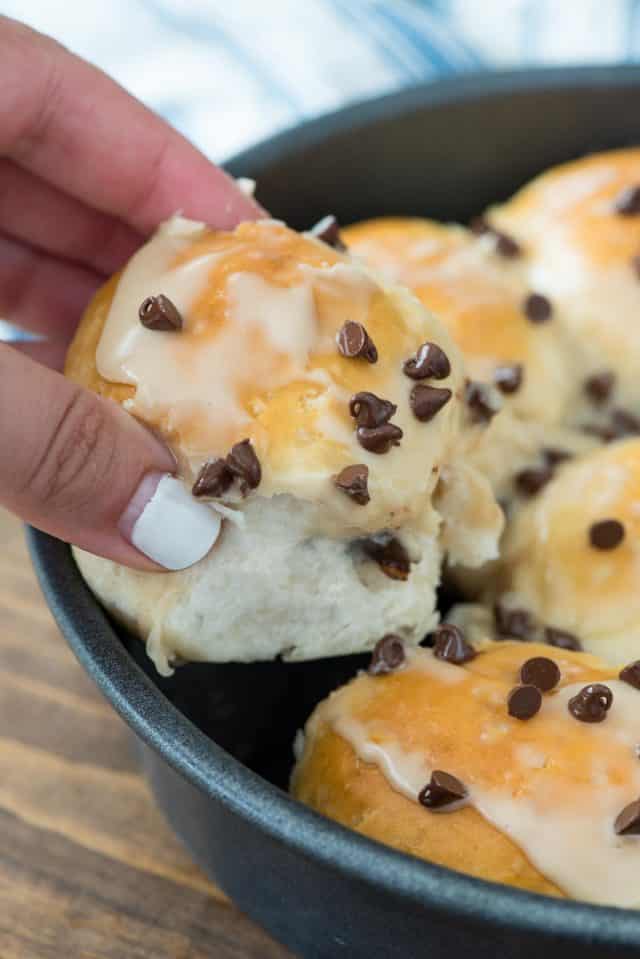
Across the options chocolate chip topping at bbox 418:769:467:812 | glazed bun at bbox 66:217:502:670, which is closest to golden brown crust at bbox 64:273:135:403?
glazed bun at bbox 66:217:502:670

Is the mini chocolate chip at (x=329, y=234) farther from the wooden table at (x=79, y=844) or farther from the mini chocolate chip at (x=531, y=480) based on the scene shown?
the wooden table at (x=79, y=844)

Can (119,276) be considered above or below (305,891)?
above

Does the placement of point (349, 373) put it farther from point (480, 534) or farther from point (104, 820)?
point (104, 820)

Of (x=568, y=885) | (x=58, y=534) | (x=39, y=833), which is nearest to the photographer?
(x=568, y=885)

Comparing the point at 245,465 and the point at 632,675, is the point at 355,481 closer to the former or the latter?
the point at 245,465

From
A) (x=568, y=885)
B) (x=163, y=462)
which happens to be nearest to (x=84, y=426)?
(x=163, y=462)

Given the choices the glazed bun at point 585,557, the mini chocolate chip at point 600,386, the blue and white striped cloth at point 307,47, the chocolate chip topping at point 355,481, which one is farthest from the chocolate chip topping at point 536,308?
the blue and white striped cloth at point 307,47

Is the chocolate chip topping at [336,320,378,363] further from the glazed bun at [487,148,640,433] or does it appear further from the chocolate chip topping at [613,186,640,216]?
the chocolate chip topping at [613,186,640,216]
